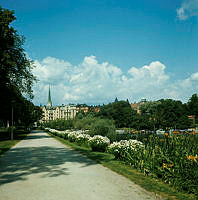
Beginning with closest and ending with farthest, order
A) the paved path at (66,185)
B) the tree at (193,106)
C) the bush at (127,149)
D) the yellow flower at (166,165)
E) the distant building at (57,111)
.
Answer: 1. the paved path at (66,185)
2. the yellow flower at (166,165)
3. the bush at (127,149)
4. the tree at (193,106)
5. the distant building at (57,111)

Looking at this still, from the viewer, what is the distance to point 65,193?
538 cm

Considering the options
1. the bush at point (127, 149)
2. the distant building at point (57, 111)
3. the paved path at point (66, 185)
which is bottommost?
the paved path at point (66, 185)

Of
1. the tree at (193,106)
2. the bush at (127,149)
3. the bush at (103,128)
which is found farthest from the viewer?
the tree at (193,106)

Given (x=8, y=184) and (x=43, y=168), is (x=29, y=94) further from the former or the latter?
(x=8, y=184)

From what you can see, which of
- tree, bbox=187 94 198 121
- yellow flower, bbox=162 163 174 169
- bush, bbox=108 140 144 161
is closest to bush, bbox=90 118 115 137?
bush, bbox=108 140 144 161

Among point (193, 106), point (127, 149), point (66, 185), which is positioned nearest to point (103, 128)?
point (127, 149)

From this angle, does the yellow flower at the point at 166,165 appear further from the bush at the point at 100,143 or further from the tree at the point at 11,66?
the tree at the point at 11,66

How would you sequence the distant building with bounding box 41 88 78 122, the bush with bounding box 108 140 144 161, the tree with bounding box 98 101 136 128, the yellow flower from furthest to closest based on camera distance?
the distant building with bounding box 41 88 78 122 → the tree with bounding box 98 101 136 128 → the bush with bounding box 108 140 144 161 → the yellow flower

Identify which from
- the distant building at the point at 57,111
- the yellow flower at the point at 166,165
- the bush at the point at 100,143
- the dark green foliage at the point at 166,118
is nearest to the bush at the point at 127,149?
the yellow flower at the point at 166,165

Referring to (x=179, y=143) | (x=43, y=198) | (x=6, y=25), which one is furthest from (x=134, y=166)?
(x=6, y=25)

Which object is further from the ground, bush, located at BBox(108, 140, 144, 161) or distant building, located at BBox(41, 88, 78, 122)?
distant building, located at BBox(41, 88, 78, 122)

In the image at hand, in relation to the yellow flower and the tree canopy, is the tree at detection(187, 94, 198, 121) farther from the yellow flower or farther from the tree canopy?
the yellow flower

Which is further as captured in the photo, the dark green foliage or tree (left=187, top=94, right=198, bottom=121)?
tree (left=187, top=94, right=198, bottom=121)

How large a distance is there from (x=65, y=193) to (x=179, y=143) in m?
4.18
